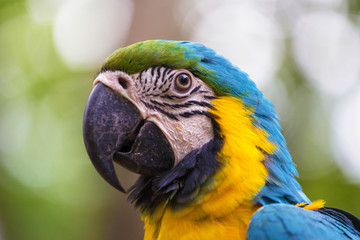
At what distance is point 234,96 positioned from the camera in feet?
6.29

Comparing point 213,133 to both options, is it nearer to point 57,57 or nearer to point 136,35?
point 136,35

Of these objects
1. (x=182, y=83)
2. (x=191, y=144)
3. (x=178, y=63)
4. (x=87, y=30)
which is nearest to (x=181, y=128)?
(x=191, y=144)

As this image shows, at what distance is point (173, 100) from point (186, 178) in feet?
1.38

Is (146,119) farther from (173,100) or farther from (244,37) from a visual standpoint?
(244,37)

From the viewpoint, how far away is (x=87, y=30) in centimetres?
916

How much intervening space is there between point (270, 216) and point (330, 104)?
28.3 feet

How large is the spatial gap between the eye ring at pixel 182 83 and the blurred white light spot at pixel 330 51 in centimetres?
802

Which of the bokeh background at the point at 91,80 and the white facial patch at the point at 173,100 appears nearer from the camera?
the white facial patch at the point at 173,100

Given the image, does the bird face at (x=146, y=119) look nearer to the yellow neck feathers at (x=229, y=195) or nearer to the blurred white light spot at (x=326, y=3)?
the yellow neck feathers at (x=229, y=195)

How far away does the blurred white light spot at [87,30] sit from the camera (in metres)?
7.53

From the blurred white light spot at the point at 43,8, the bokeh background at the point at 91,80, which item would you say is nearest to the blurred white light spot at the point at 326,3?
the bokeh background at the point at 91,80

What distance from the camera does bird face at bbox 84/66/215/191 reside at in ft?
5.90

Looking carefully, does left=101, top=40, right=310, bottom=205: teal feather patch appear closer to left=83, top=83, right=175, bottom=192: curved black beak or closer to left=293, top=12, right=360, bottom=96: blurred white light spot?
left=83, top=83, right=175, bottom=192: curved black beak

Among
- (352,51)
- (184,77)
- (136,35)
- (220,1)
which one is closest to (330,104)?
(352,51)
